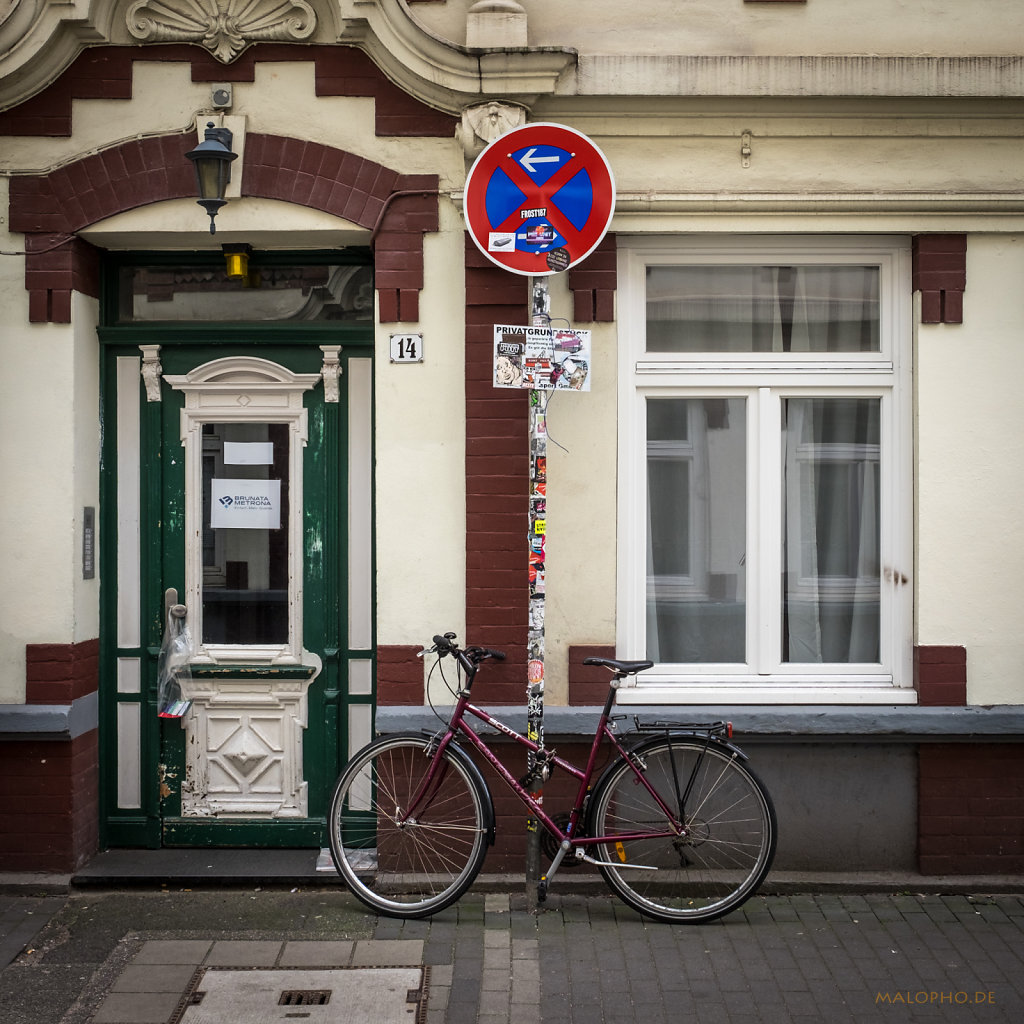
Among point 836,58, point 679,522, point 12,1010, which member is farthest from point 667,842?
point 836,58

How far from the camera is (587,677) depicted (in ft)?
17.7

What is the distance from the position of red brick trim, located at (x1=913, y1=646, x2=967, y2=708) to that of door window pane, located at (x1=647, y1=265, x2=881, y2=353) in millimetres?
1511

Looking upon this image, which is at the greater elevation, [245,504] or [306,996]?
[245,504]

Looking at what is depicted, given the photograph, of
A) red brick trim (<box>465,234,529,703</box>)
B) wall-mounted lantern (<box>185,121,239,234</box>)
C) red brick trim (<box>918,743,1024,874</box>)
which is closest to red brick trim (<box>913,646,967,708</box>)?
red brick trim (<box>918,743,1024,874</box>)

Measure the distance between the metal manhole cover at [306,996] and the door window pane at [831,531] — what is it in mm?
2453

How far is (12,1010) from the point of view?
420cm

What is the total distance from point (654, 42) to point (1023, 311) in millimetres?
2157

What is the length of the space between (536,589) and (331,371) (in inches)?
64.0

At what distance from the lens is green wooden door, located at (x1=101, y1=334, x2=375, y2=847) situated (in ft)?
18.9

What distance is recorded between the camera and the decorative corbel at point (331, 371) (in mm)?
5711

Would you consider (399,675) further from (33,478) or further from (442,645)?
(33,478)

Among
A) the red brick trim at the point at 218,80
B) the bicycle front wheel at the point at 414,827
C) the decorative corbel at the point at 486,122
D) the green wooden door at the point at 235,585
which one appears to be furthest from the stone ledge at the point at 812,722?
the red brick trim at the point at 218,80

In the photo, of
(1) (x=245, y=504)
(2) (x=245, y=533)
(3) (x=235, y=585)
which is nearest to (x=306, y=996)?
(3) (x=235, y=585)

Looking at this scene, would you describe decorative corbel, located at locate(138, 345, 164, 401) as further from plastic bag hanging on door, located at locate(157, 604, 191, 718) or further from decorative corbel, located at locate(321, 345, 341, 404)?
plastic bag hanging on door, located at locate(157, 604, 191, 718)
